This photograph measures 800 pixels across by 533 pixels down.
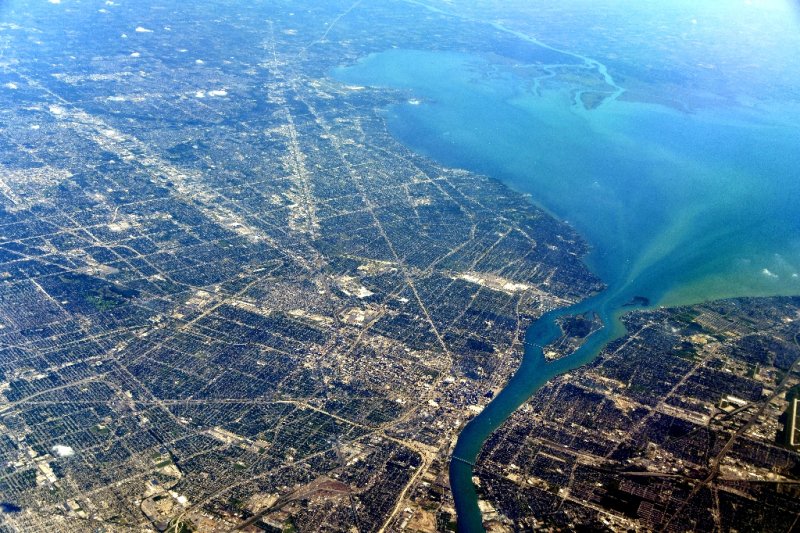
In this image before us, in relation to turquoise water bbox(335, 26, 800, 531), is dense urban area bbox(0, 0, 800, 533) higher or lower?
lower

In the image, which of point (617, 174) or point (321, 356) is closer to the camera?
point (321, 356)

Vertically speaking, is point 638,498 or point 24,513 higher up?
point 638,498

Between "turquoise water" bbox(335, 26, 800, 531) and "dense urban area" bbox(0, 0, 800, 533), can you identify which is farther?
"turquoise water" bbox(335, 26, 800, 531)

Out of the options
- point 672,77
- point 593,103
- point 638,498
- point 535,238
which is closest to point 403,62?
point 593,103

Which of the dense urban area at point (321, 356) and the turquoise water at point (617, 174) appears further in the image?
the turquoise water at point (617, 174)

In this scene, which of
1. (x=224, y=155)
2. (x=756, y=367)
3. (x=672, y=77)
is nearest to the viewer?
(x=756, y=367)

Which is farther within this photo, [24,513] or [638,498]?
[638,498]

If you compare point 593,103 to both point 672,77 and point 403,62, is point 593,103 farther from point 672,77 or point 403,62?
point 403,62

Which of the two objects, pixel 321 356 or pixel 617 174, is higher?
pixel 617 174
